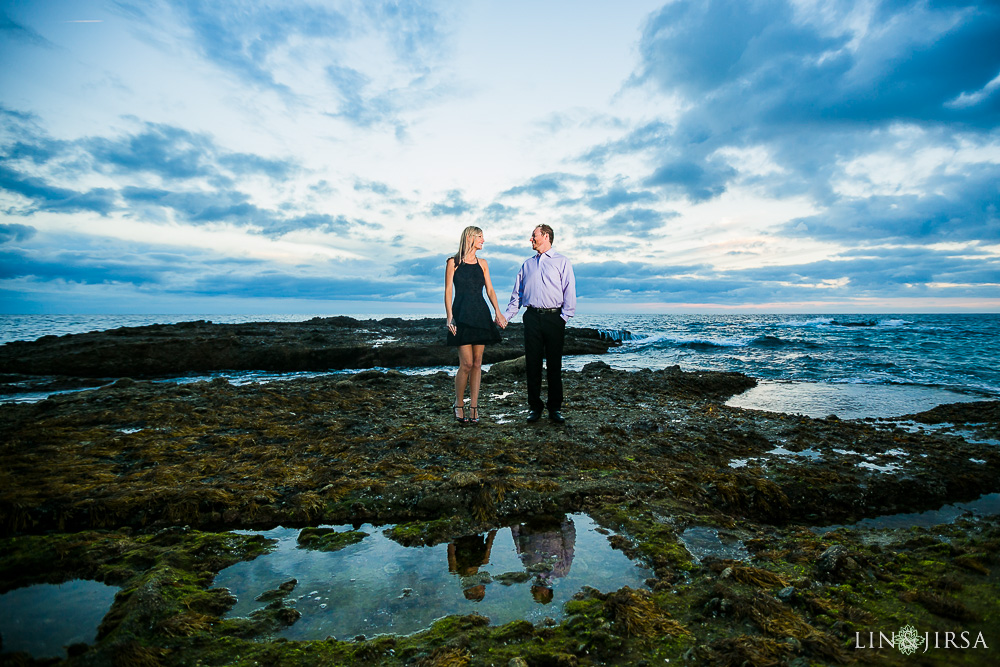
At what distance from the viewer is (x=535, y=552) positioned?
2.85 metres

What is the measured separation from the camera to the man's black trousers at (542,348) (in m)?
6.16

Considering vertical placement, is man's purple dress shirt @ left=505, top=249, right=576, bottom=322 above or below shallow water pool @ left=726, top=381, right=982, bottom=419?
above

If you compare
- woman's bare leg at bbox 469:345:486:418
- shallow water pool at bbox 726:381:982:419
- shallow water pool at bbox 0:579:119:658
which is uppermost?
woman's bare leg at bbox 469:345:486:418

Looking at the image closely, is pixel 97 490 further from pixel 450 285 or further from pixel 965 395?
pixel 965 395

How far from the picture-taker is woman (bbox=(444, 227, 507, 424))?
5.90m

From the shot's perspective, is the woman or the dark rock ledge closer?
the woman

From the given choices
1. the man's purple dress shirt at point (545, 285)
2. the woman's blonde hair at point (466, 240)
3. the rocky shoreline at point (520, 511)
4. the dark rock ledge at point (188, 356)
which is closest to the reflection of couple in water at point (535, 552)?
the rocky shoreline at point (520, 511)

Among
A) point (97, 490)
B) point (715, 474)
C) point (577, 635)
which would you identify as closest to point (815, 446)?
point (715, 474)

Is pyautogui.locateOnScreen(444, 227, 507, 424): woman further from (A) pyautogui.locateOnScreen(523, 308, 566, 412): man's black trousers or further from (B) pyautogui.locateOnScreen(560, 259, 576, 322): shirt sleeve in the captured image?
(B) pyautogui.locateOnScreen(560, 259, 576, 322): shirt sleeve

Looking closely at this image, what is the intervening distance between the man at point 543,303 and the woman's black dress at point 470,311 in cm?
34

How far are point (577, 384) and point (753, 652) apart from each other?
8.57m

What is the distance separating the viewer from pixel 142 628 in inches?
77.9

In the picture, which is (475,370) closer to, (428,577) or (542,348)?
(542,348)

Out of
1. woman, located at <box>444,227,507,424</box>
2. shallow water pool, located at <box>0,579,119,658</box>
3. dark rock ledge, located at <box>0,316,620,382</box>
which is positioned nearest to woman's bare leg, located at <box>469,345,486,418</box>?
woman, located at <box>444,227,507,424</box>
